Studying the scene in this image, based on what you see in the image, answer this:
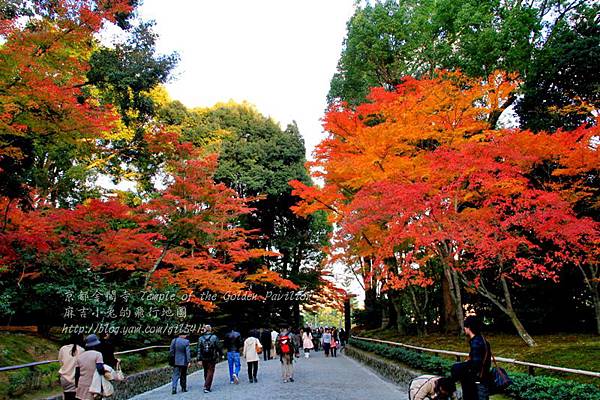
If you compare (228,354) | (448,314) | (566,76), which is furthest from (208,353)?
(566,76)

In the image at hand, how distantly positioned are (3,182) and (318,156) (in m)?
12.0

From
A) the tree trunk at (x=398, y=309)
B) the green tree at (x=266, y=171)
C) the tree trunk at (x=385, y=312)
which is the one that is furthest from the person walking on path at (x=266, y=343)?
the tree trunk at (x=385, y=312)

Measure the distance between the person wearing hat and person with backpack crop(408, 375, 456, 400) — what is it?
4071 millimetres

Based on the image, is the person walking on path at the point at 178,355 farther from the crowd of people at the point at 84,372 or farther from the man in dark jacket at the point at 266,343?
the man in dark jacket at the point at 266,343

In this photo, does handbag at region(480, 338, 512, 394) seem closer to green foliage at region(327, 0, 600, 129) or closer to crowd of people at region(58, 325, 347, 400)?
crowd of people at region(58, 325, 347, 400)

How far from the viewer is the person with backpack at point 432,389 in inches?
207

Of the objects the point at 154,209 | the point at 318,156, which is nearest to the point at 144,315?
the point at 154,209

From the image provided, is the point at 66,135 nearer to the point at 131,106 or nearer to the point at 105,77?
the point at 105,77

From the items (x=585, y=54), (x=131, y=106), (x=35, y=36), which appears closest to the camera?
(x=35, y=36)

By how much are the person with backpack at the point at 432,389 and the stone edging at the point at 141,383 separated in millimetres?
5837

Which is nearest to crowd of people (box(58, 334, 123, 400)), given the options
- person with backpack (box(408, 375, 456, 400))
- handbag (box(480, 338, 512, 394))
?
person with backpack (box(408, 375, 456, 400))

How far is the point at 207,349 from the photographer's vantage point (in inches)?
428

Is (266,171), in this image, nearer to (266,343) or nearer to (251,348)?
(266,343)

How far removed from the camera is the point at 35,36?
30.4 feet
